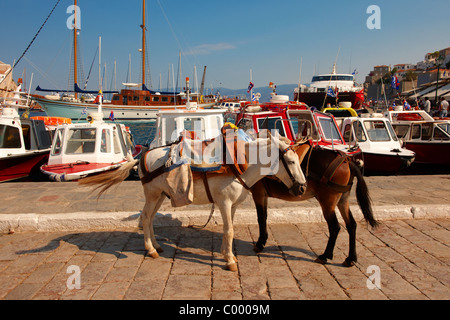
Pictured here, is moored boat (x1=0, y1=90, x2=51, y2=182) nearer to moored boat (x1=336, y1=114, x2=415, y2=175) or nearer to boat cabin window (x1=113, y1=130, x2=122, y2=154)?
boat cabin window (x1=113, y1=130, x2=122, y2=154)

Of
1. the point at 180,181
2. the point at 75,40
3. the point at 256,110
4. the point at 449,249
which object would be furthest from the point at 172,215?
the point at 75,40

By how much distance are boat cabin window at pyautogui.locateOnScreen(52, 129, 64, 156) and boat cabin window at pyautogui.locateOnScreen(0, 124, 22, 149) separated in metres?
1.71

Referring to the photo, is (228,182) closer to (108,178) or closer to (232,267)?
(232,267)

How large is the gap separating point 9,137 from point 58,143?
1.86 m

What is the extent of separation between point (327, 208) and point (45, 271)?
12.3 ft

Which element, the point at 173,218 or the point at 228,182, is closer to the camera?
the point at 228,182

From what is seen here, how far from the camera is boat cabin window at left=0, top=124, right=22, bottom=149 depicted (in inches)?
448

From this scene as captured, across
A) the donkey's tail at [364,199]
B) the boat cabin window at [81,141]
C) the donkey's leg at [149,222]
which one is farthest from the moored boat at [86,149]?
the donkey's tail at [364,199]

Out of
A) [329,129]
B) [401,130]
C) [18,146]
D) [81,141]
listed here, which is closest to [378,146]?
[329,129]

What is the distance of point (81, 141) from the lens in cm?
1141

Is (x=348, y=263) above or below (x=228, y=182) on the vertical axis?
below

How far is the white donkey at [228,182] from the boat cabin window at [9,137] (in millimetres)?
8732

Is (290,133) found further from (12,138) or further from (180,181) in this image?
(12,138)

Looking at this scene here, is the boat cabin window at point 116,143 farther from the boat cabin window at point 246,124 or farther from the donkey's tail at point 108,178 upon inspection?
the donkey's tail at point 108,178
